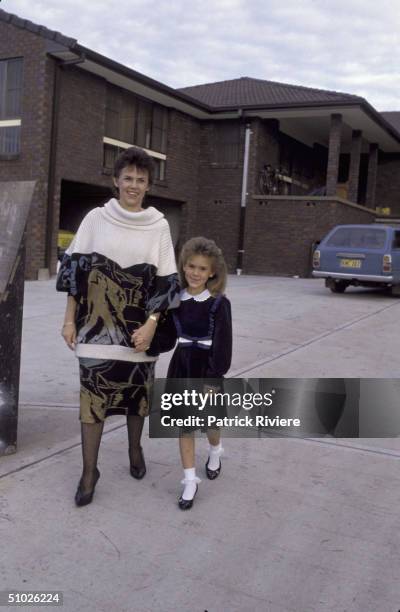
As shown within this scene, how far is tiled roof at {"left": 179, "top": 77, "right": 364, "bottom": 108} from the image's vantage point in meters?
20.2

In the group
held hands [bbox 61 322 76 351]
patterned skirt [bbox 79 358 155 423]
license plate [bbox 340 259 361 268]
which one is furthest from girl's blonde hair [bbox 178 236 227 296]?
license plate [bbox 340 259 361 268]

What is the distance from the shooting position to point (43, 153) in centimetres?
1538

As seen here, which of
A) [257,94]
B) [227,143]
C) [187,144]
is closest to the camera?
[187,144]

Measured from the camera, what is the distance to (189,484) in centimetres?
333

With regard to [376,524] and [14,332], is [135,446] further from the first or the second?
[376,524]

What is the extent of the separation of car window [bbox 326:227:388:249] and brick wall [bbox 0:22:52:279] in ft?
22.1

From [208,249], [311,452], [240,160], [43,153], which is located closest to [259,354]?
[311,452]

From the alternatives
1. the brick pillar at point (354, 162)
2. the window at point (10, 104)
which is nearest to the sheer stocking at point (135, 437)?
the window at point (10, 104)

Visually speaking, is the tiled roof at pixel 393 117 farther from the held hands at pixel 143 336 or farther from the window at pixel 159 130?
the held hands at pixel 143 336

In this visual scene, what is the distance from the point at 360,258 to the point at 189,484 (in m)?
11.2

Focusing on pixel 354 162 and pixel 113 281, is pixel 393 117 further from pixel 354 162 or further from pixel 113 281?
pixel 113 281

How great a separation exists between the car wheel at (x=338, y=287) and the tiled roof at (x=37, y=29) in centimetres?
789

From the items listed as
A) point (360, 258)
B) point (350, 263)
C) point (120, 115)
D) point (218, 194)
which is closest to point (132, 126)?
point (120, 115)

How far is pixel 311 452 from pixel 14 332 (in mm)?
2004
